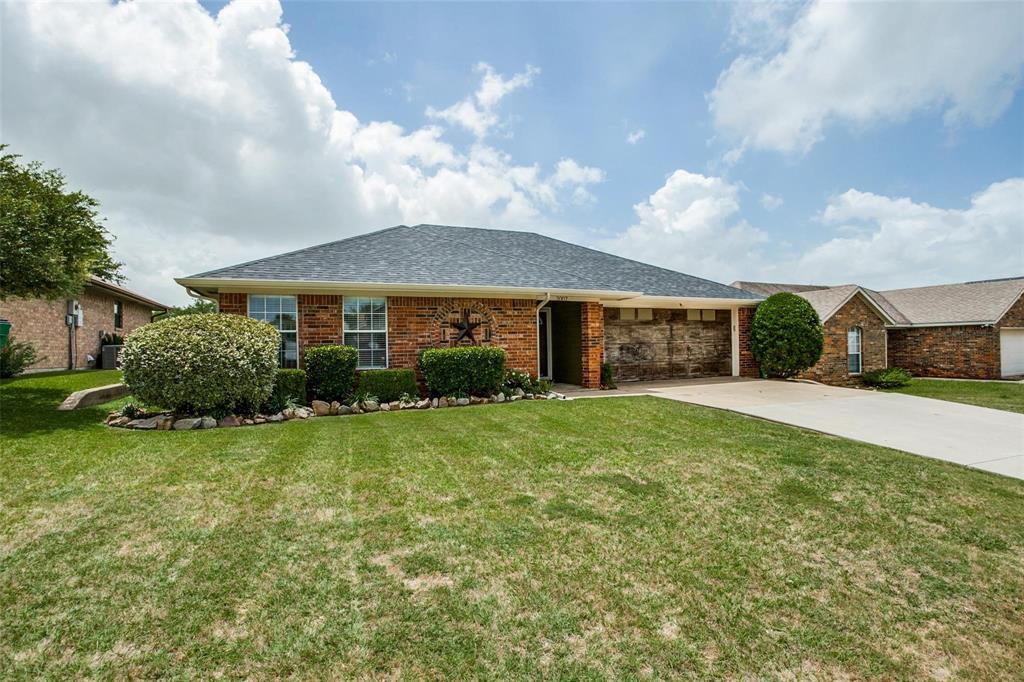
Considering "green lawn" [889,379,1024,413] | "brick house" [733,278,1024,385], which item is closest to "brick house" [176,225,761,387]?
"brick house" [733,278,1024,385]

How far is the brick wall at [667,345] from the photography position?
48.6 ft

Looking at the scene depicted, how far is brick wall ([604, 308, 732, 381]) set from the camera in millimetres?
14812

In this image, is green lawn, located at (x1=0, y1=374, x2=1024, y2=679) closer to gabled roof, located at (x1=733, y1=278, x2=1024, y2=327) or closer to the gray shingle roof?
the gray shingle roof

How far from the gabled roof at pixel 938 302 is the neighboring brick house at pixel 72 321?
1013 inches

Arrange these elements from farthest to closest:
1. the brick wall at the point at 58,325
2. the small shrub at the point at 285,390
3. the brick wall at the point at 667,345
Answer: the brick wall at the point at 58,325 → the brick wall at the point at 667,345 → the small shrub at the point at 285,390

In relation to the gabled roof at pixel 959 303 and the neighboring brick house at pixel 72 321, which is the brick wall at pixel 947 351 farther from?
the neighboring brick house at pixel 72 321

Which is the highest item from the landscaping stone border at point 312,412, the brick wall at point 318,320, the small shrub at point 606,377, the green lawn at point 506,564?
the brick wall at point 318,320

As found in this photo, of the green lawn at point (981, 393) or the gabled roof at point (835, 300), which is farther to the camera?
the gabled roof at point (835, 300)

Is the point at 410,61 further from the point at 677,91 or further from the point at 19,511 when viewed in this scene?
the point at 19,511

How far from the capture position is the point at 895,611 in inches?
117

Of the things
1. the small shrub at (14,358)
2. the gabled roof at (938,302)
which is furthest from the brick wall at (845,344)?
the small shrub at (14,358)

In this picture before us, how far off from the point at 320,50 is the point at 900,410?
13824 mm

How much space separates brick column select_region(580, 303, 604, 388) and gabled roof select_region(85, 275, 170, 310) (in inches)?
721

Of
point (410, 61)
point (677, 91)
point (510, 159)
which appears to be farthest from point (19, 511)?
point (677, 91)
